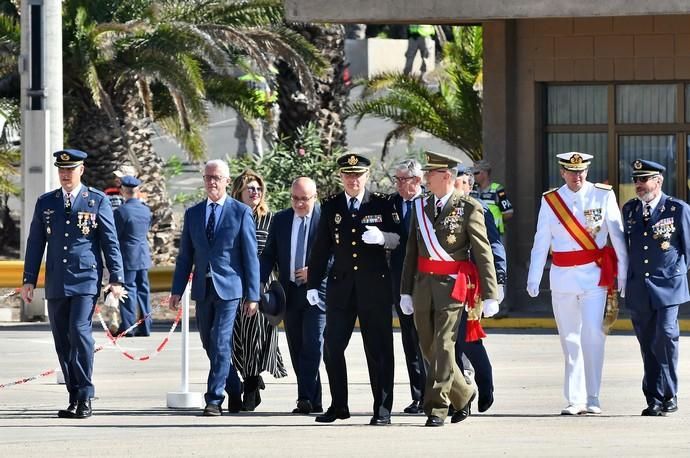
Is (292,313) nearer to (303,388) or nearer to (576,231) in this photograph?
(303,388)

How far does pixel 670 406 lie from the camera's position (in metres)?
12.5

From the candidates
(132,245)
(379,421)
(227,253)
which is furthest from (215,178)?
(132,245)

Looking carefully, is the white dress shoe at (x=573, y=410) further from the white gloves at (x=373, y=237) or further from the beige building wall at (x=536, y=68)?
the beige building wall at (x=536, y=68)

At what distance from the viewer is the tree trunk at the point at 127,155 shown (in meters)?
27.0

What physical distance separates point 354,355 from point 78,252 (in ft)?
16.8

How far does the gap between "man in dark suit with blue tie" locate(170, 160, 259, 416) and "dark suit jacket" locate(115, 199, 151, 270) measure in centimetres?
728

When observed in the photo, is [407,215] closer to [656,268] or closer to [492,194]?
[656,268]

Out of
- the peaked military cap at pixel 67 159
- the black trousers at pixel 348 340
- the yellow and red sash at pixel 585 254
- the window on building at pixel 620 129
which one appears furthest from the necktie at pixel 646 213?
the window on building at pixel 620 129

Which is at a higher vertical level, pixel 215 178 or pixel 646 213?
pixel 215 178

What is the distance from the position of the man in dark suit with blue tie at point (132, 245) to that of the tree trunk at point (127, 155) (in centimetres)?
613

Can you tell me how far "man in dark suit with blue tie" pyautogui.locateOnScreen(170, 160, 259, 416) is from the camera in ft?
41.6

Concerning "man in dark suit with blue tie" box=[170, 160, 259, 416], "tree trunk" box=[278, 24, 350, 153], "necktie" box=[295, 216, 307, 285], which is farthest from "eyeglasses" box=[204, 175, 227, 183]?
"tree trunk" box=[278, 24, 350, 153]

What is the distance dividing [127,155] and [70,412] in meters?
15.1

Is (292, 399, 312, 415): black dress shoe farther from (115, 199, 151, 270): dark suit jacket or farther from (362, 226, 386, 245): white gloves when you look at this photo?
(115, 199, 151, 270): dark suit jacket
